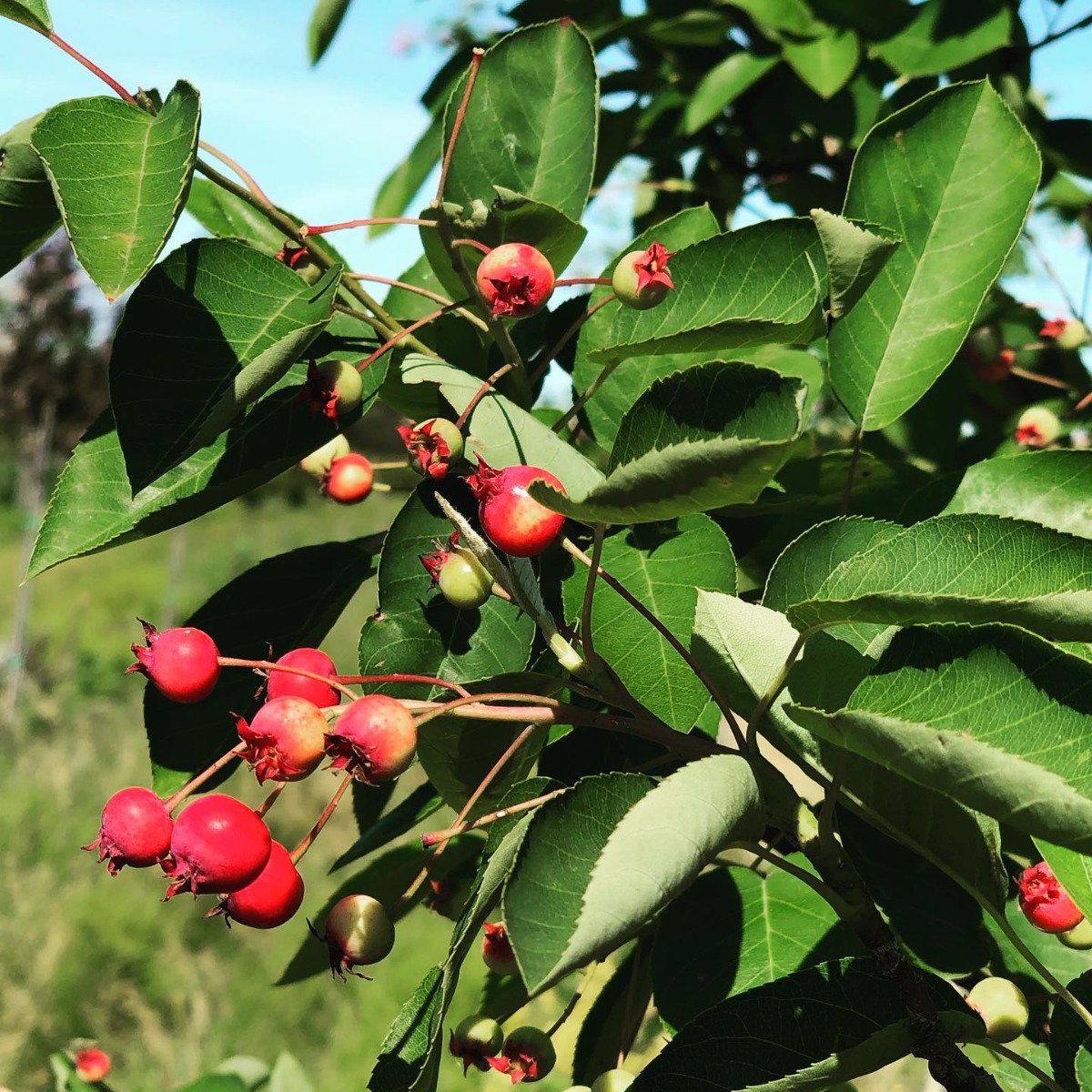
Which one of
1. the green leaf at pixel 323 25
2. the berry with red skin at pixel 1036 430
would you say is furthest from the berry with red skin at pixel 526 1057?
the green leaf at pixel 323 25

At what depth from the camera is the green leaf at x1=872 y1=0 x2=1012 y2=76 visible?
4.68 feet

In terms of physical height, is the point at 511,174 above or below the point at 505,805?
above

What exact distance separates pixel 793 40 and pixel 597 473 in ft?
3.59

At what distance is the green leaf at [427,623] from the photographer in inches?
29.4

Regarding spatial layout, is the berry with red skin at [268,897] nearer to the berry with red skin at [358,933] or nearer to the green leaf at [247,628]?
the berry with red skin at [358,933]

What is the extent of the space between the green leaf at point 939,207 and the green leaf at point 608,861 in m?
0.41

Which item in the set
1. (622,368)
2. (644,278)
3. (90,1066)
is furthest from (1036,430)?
(90,1066)

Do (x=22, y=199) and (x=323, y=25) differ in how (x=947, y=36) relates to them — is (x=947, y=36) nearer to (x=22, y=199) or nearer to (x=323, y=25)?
(x=323, y=25)

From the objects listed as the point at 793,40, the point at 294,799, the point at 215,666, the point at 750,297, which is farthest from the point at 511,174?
the point at 294,799

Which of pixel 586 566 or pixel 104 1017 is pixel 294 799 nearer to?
pixel 104 1017

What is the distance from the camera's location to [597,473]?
2.45 feet

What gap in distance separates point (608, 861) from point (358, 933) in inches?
10.6

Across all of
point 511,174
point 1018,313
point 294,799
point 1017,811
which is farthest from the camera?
point 294,799

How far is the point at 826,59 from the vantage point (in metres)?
1.49
